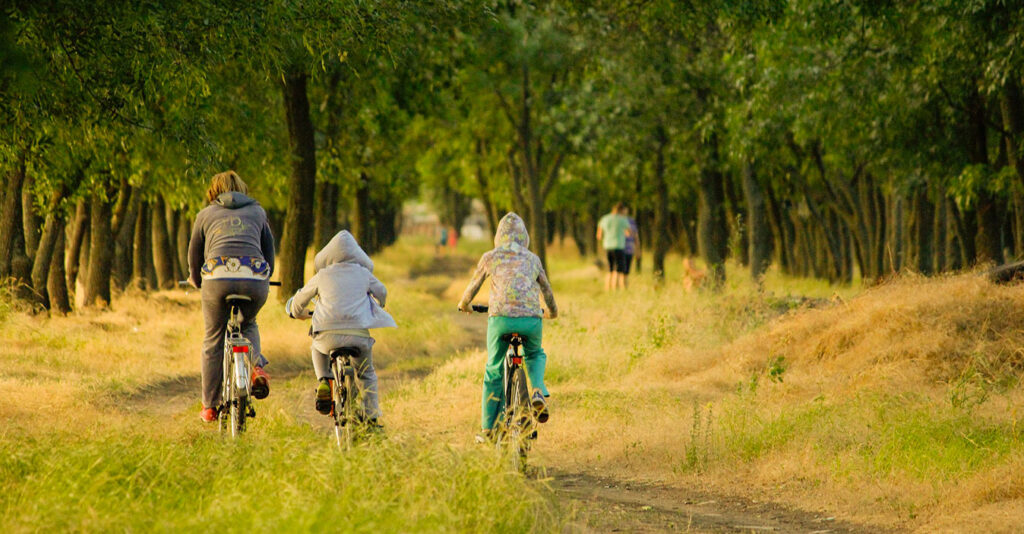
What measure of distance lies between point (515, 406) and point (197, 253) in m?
2.65

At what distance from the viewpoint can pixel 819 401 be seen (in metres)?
10.7

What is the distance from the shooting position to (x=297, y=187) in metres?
19.5

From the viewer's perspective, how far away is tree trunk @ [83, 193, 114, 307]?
20344 mm

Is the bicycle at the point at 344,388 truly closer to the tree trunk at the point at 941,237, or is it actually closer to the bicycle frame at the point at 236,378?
the bicycle frame at the point at 236,378

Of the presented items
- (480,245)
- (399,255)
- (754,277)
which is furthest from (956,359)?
(480,245)

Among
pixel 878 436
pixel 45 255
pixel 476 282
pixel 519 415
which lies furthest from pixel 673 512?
pixel 45 255

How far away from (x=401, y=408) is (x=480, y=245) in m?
69.3

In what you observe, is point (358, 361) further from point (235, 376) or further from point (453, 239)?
point (453, 239)

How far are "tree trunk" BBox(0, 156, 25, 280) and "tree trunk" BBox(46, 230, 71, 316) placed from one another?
1.92m

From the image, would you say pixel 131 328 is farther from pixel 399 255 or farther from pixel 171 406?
pixel 399 255

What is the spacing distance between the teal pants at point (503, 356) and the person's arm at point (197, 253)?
7.30 feet

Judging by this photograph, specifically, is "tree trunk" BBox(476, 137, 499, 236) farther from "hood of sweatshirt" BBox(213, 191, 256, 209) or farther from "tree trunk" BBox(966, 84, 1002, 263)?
"hood of sweatshirt" BBox(213, 191, 256, 209)

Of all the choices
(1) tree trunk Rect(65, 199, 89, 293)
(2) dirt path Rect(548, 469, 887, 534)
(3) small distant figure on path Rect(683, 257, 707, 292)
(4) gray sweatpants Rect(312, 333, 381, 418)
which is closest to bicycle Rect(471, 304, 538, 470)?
(2) dirt path Rect(548, 469, 887, 534)

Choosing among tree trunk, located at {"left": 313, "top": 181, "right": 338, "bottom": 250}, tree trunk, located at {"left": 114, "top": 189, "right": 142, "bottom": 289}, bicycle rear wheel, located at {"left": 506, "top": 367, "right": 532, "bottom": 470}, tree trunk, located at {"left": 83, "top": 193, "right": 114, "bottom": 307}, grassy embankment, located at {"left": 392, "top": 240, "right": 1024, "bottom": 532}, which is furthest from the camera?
tree trunk, located at {"left": 313, "top": 181, "right": 338, "bottom": 250}
